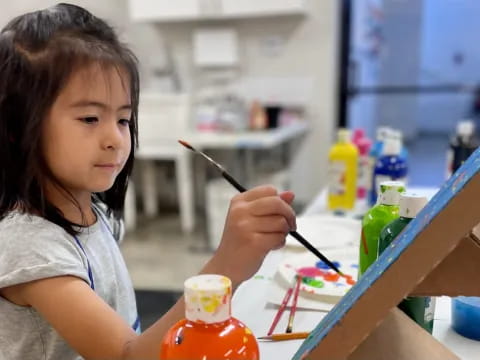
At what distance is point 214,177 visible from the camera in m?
3.68

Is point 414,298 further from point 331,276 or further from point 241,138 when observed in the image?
point 241,138

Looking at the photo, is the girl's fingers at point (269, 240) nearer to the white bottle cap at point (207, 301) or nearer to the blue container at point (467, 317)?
the white bottle cap at point (207, 301)

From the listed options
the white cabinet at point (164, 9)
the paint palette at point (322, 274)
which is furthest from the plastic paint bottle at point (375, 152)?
the white cabinet at point (164, 9)

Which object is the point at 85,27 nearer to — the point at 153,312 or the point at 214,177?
the point at 153,312

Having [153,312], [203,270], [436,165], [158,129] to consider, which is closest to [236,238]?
[203,270]

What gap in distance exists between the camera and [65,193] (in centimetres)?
73

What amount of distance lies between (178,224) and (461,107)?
101 inches

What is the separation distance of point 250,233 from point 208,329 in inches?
7.7

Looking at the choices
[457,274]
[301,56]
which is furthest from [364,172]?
[301,56]

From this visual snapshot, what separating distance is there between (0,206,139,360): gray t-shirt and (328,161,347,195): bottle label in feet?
2.65

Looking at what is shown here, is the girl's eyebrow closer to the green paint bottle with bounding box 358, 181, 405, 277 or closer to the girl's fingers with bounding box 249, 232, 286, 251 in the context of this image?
the girl's fingers with bounding box 249, 232, 286, 251

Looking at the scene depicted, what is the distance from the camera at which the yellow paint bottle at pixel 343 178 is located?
142 centimetres

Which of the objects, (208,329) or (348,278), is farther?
(348,278)

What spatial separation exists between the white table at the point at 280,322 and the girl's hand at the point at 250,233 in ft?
0.45
